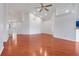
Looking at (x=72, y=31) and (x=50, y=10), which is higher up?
(x=50, y=10)

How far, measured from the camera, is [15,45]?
1.81m

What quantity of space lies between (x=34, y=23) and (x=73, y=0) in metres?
0.83

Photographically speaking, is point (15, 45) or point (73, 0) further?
point (15, 45)

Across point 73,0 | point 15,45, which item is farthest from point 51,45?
point 73,0

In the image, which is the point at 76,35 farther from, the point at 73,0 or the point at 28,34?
the point at 73,0

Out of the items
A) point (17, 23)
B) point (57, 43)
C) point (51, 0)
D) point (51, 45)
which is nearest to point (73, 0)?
point (51, 0)

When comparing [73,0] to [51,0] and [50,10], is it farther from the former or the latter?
[50,10]

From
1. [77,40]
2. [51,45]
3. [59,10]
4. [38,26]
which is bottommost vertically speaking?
[51,45]

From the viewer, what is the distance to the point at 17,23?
160 cm

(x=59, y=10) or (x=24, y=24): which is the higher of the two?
(x=59, y=10)

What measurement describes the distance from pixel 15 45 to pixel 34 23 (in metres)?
0.43

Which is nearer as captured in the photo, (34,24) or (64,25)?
(34,24)

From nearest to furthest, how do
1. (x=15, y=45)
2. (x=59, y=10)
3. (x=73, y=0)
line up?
(x=73, y=0), (x=59, y=10), (x=15, y=45)

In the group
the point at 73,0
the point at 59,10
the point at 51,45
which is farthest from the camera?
the point at 51,45
